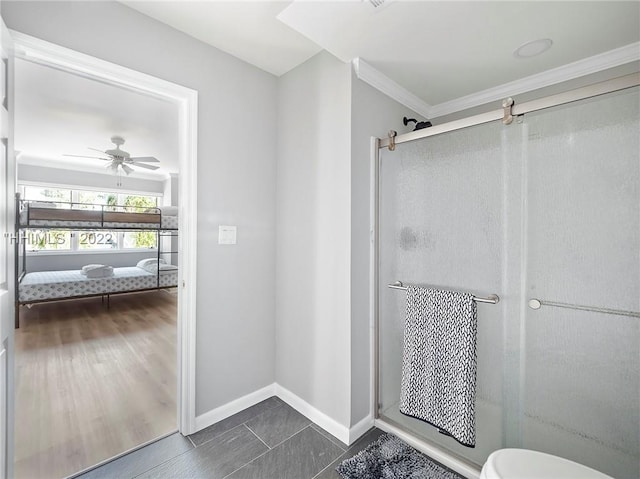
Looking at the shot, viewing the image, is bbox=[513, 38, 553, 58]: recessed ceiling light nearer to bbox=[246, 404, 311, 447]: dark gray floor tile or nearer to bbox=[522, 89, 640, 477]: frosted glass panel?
bbox=[522, 89, 640, 477]: frosted glass panel

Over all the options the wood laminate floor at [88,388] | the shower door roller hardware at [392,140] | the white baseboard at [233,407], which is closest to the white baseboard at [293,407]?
the white baseboard at [233,407]

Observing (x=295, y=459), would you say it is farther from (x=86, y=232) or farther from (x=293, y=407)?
(x=86, y=232)

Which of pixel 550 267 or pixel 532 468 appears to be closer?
pixel 532 468

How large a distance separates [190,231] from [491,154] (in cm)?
175

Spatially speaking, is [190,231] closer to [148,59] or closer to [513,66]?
[148,59]

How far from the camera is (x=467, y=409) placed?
153 cm

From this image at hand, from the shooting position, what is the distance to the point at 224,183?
202 cm

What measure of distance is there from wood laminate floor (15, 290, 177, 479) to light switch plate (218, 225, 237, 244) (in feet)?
4.06

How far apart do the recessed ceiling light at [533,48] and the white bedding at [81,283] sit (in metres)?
5.76

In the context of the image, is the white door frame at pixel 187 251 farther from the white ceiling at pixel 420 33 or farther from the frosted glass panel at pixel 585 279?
the frosted glass panel at pixel 585 279

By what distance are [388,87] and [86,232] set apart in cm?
673

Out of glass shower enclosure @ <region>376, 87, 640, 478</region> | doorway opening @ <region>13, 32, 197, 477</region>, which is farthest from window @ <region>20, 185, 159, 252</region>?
glass shower enclosure @ <region>376, 87, 640, 478</region>

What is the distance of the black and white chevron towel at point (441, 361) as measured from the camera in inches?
60.7

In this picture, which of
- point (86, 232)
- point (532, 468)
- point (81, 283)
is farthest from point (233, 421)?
point (86, 232)
